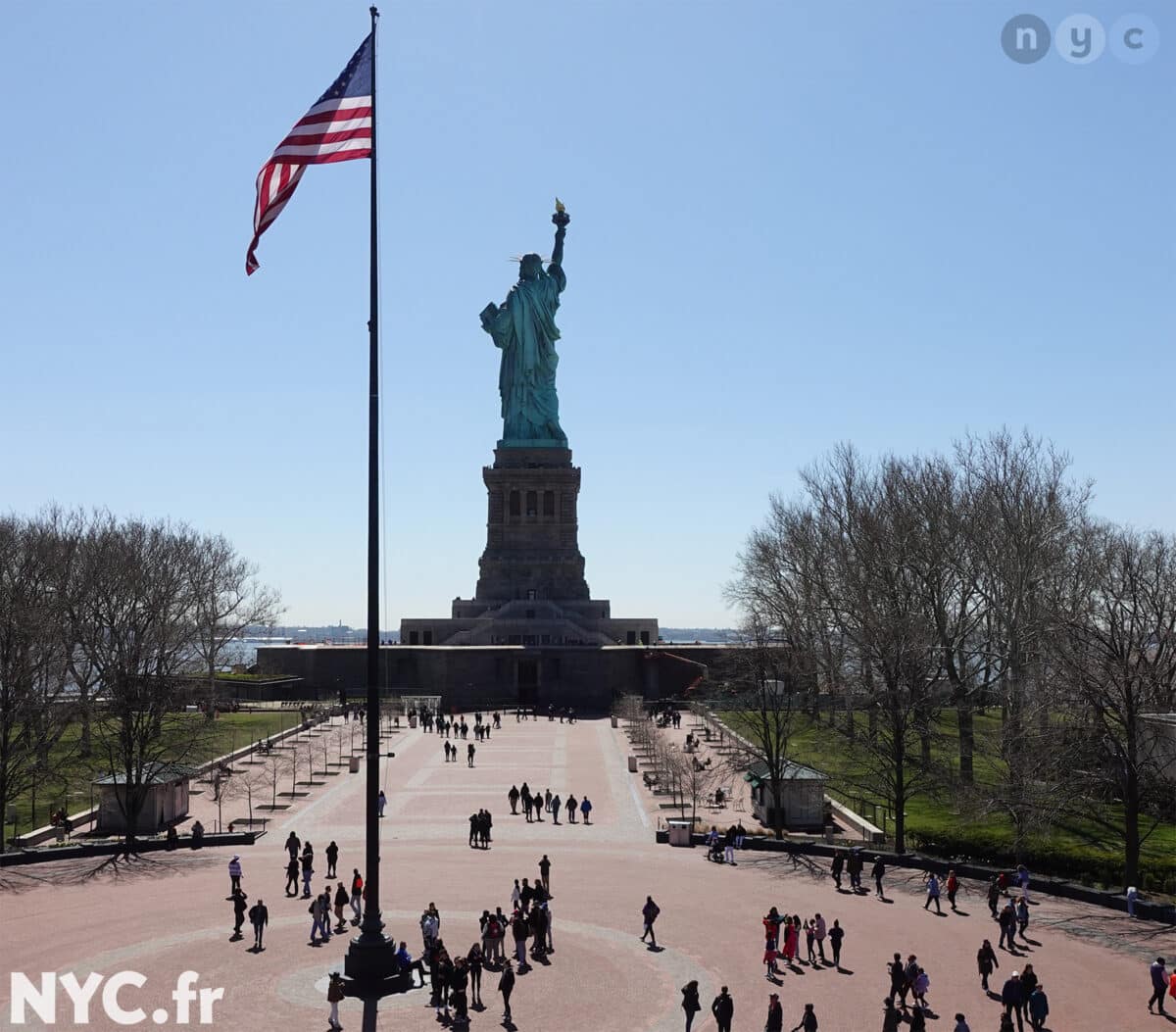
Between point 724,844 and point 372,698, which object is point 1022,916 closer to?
point 724,844

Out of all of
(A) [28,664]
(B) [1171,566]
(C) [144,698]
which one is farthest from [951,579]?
(A) [28,664]

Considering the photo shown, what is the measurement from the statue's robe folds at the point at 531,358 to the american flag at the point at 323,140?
81.2m

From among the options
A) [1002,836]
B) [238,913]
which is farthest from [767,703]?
[238,913]

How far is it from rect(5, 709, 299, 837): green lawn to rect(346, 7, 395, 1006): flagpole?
21.6m

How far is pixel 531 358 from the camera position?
104 meters

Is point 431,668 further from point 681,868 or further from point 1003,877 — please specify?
point 1003,877

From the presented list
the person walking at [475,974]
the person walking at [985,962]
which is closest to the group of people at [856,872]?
the person walking at [985,962]

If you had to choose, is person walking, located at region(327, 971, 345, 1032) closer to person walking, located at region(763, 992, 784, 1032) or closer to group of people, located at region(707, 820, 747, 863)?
person walking, located at region(763, 992, 784, 1032)

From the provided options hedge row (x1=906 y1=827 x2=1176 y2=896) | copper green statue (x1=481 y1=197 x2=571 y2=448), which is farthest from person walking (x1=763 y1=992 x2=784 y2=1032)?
copper green statue (x1=481 y1=197 x2=571 y2=448)

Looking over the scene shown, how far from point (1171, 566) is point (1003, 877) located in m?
27.7

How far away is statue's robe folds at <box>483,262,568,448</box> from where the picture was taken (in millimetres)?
103625

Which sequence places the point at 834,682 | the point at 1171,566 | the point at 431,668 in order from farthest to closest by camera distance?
the point at 431,668, the point at 834,682, the point at 1171,566

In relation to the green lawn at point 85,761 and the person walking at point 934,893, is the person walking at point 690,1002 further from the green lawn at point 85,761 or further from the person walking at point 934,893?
the green lawn at point 85,761

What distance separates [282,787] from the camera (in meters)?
47.4
